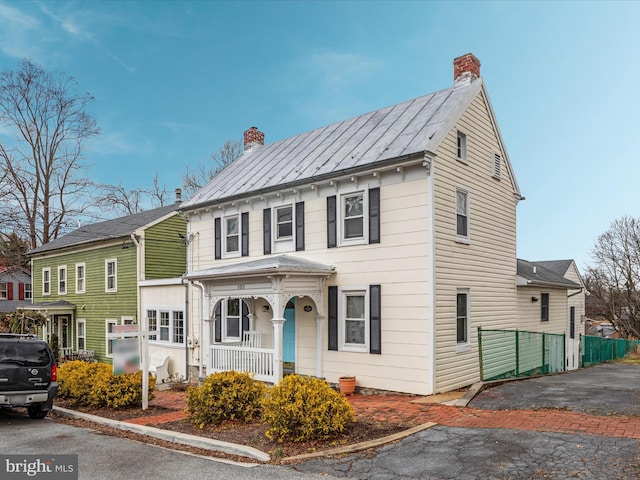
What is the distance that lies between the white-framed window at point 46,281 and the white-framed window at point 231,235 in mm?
15636

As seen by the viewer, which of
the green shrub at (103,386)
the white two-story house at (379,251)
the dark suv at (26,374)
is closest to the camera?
the dark suv at (26,374)

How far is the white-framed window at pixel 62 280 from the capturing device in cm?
2575

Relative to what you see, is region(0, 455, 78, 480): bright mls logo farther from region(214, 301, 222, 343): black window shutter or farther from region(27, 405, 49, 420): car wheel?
region(214, 301, 222, 343): black window shutter

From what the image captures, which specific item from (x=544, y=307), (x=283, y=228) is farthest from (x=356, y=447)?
(x=544, y=307)

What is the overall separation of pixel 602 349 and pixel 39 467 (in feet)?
77.3

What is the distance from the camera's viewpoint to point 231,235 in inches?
655

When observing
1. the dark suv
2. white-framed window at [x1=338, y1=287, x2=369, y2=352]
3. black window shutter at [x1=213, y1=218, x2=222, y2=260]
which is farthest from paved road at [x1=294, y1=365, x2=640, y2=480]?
black window shutter at [x1=213, y1=218, x2=222, y2=260]

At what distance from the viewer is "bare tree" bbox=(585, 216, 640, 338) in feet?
118

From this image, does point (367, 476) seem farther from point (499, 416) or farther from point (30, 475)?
Result: point (30, 475)

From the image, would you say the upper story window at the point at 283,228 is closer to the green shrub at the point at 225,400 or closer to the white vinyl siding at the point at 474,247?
the white vinyl siding at the point at 474,247

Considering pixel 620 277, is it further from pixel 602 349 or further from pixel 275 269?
pixel 275 269

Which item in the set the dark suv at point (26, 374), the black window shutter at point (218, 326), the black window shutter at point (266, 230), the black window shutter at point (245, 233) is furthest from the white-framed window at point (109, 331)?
the dark suv at point (26, 374)

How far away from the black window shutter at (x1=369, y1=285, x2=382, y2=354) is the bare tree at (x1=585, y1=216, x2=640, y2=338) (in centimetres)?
3111

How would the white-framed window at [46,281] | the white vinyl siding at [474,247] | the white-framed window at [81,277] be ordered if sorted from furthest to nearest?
the white-framed window at [46,281], the white-framed window at [81,277], the white vinyl siding at [474,247]
